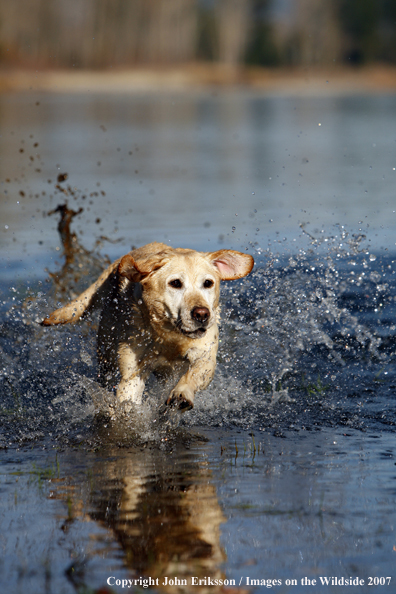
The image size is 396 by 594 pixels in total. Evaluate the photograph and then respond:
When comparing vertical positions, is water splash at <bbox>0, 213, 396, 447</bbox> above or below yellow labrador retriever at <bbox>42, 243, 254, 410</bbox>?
below

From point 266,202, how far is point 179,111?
86.3 ft

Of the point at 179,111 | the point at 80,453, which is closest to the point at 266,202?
the point at 80,453

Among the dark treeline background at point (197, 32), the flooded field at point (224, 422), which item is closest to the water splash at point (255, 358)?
the flooded field at point (224, 422)

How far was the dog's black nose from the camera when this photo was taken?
4.84 metres

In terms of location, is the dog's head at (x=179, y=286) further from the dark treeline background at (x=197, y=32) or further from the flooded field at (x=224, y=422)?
the dark treeline background at (x=197, y=32)

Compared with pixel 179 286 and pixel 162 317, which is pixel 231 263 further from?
pixel 162 317

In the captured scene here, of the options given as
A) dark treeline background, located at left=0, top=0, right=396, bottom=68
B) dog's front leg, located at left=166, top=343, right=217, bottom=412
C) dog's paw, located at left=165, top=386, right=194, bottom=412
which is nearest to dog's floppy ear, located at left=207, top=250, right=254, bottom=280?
dog's front leg, located at left=166, top=343, right=217, bottom=412

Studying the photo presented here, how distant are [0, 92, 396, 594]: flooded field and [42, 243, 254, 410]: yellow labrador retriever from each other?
0.30 m

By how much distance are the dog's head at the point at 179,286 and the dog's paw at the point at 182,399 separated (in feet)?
→ 1.21

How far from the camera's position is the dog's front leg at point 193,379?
493 cm

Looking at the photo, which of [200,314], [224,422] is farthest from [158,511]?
[224,422]

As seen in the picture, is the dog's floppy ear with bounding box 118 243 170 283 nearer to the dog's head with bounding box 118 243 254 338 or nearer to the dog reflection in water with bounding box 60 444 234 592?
the dog's head with bounding box 118 243 254 338

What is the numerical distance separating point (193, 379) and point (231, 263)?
2.88 ft

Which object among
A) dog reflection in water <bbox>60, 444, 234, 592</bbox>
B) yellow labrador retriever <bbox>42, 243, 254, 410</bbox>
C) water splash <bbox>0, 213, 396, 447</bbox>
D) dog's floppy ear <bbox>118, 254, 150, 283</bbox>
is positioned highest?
dog's floppy ear <bbox>118, 254, 150, 283</bbox>
